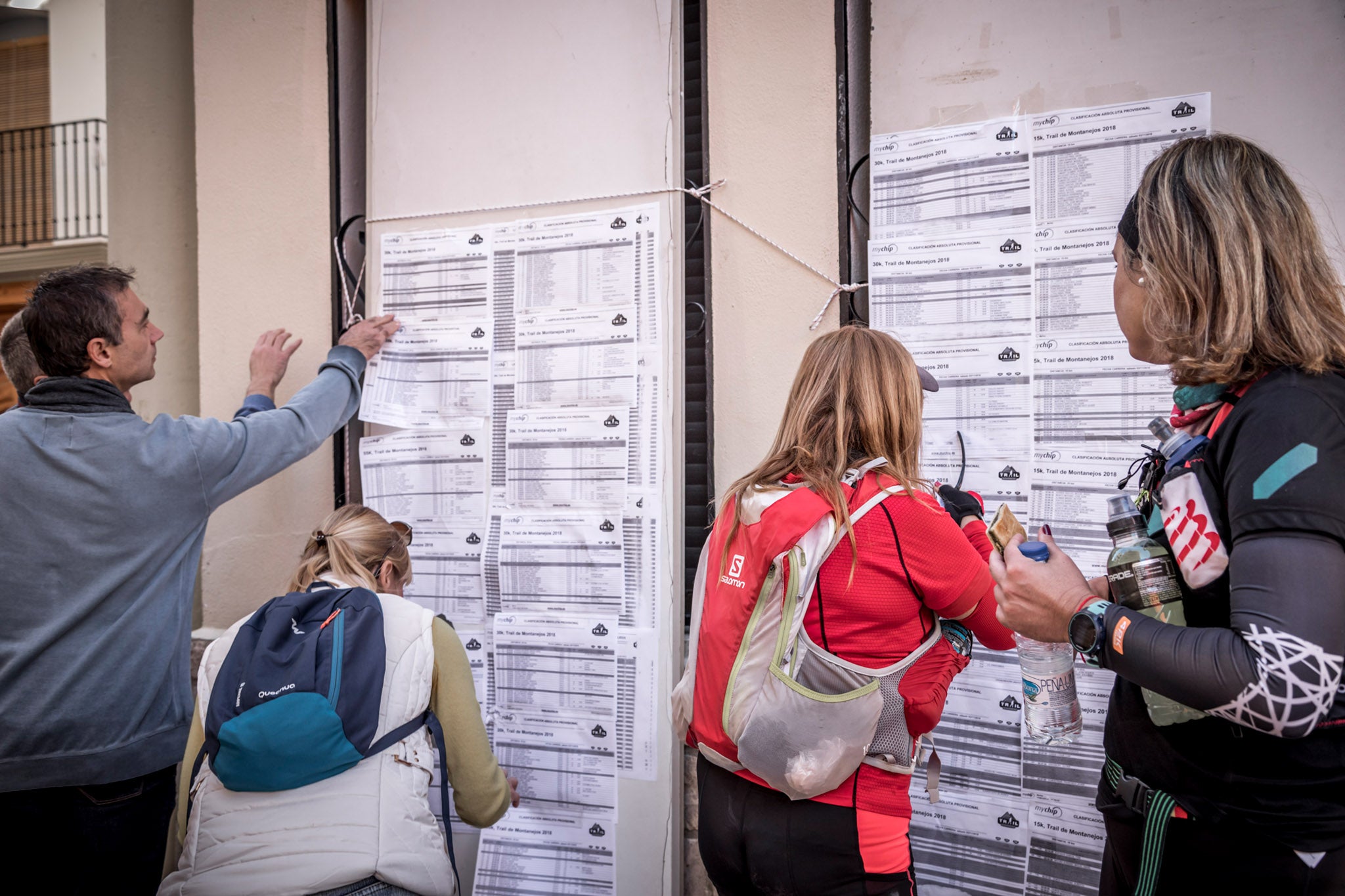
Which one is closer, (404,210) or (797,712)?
(797,712)

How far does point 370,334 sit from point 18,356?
90cm

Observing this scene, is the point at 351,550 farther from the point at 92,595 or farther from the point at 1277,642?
the point at 1277,642

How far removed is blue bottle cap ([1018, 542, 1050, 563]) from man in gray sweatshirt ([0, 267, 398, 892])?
1.91 m

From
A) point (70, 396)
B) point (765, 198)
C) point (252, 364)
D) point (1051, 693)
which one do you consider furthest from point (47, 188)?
point (1051, 693)

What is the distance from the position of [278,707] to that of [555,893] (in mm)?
1252

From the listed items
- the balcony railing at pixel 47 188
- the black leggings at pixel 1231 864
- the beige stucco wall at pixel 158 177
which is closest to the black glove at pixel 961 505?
the black leggings at pixel 1231 864

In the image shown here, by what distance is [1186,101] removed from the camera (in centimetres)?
198

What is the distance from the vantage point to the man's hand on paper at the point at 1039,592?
1209mm

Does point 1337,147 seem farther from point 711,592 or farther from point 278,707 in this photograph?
point 278,707

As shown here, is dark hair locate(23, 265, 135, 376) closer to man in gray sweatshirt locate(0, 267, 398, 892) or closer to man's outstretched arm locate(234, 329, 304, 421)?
man in gray sweatshirt locate(0, 267, 398, 892)

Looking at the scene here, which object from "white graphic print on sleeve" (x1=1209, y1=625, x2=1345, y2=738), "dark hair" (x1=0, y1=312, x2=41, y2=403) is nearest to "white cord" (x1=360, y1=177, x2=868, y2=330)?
"dark hair" (x1=0, y1=312, x2=41, y2=403)

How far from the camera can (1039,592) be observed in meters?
1.23

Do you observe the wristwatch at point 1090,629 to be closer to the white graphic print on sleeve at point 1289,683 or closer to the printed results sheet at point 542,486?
the white graphic print on sleeve at point 1289,683

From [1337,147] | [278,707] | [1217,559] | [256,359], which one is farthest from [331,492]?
[1337,147]
